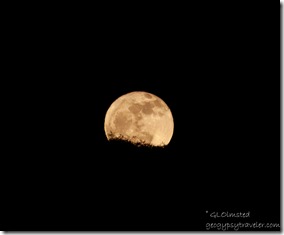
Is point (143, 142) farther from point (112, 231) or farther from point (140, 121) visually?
point (112, 231)

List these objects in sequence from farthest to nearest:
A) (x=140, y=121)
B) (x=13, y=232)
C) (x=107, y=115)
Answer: (x=107, y=115) → (x=140, y=121) → (x=13, y=232)

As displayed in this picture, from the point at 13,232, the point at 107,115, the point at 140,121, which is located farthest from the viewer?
the point at 107,115

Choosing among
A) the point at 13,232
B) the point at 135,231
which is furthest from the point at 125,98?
the point at 13,232

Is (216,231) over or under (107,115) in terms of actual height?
under

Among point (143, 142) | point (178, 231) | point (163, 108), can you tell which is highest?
point (163, 108)

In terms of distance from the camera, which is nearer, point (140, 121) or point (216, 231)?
point (216, 231)

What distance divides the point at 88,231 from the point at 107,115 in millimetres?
2082

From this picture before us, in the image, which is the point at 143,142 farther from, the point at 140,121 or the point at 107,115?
the point at 107,115

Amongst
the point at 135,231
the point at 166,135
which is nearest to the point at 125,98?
the point at 166,135

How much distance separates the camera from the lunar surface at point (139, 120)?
6.61 metres

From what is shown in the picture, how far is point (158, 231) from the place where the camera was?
589cm

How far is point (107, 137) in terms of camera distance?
6.99 meters

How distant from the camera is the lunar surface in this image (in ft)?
21.7

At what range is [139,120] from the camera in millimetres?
6613
